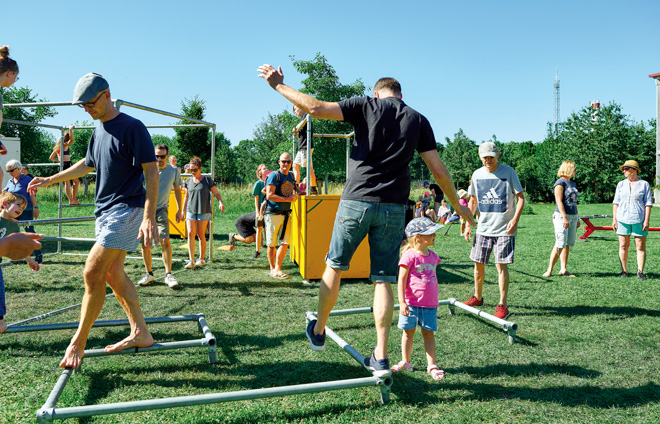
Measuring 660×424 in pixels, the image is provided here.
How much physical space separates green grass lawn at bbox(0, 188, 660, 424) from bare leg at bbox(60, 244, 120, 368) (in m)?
0.24

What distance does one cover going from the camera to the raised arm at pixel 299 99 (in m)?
2.93

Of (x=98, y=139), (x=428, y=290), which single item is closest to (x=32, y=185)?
(x=98, y=139)

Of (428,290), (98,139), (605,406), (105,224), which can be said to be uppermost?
(98,139)

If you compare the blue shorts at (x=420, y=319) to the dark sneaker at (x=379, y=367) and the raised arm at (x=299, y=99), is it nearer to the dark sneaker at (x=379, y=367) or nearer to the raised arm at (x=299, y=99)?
Answer: the dark sneaker at (x=379, y=367)

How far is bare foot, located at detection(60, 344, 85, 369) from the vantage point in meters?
3.13

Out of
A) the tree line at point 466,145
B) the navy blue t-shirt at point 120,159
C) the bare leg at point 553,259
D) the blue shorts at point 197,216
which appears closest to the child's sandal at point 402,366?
the navy blue t-shirt at point 120,159

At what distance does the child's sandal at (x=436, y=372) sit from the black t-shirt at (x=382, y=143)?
135cm

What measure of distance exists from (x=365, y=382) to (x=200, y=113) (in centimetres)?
4065

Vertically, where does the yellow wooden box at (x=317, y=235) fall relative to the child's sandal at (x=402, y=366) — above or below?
above

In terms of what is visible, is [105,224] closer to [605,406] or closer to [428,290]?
[428,290]

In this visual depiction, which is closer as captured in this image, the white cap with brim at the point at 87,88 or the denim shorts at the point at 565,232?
the white cap with brim at the point at 87,88

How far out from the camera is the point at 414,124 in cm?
→ 310

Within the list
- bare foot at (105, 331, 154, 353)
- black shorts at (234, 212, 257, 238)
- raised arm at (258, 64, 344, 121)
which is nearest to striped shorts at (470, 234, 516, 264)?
raised arm at (258, 64, 344, 121)

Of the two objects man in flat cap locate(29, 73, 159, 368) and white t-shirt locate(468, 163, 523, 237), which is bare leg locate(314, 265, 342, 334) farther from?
white t-shirt locate(468, 163, 523, 237)
